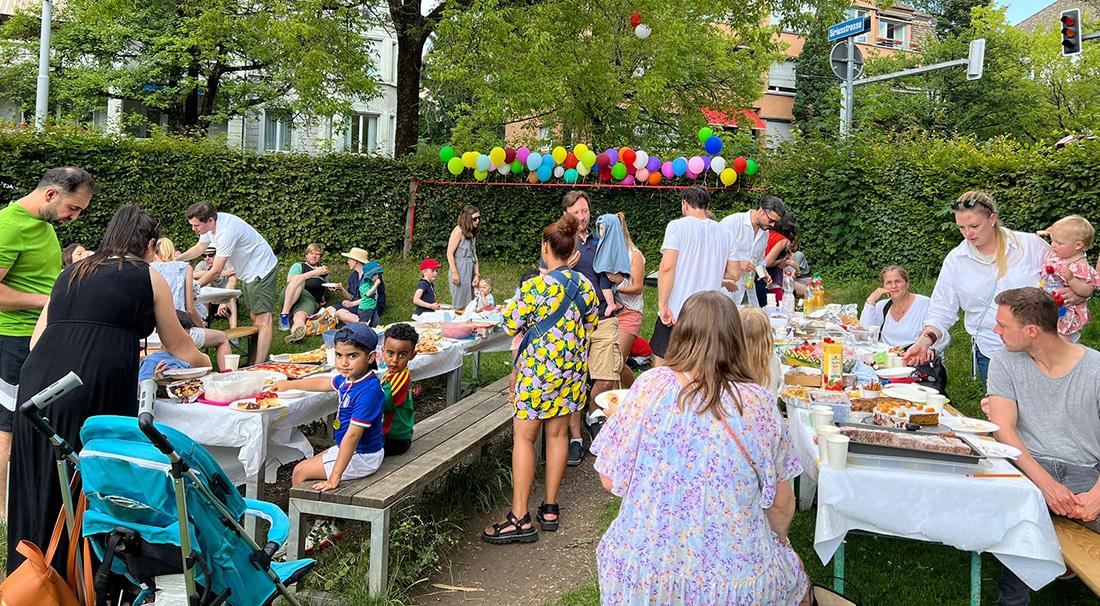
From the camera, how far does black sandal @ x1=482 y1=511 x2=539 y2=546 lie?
4.73 metres

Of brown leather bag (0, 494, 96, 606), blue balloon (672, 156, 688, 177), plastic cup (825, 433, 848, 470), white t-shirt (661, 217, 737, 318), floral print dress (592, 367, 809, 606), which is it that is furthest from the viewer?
blue balloon (672, 156, 688, 177)

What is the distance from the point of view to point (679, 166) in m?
15.0

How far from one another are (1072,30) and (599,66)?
7751mm

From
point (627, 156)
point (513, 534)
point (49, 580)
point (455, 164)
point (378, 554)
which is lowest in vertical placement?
point (513, 534)

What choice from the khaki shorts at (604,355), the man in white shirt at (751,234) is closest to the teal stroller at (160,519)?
the khaki shorts at (604,355)

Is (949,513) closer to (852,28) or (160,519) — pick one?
(160,519)

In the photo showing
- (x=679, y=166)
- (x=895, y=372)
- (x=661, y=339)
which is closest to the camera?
(x=895, y=372)

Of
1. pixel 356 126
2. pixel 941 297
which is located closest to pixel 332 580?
pixel 941 297

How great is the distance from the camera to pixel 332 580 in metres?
3.98

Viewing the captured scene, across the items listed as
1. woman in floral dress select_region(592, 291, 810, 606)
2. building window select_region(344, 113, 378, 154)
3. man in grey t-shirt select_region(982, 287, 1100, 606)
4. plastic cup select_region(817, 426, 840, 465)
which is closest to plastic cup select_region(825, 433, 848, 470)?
plastic cup select_region(817, 426, 840, 465)

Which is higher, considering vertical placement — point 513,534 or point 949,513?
point 949,513

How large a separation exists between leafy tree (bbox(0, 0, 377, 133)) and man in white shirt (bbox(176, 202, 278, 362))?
639 centimetres

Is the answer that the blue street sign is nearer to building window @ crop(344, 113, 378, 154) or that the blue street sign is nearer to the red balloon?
the red balloon

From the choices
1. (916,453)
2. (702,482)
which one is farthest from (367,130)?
(702,482)
